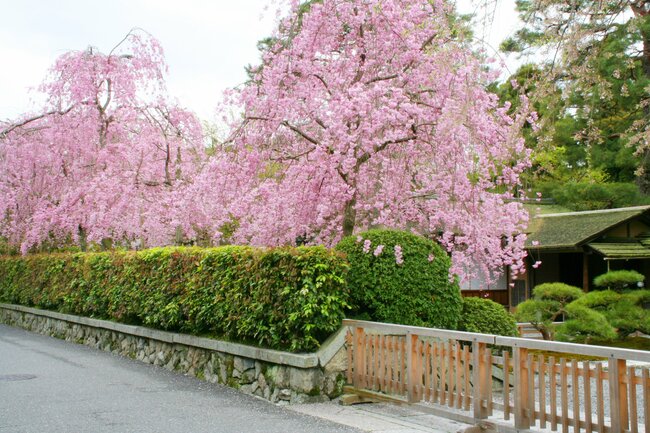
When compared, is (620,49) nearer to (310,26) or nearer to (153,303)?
(310,26)

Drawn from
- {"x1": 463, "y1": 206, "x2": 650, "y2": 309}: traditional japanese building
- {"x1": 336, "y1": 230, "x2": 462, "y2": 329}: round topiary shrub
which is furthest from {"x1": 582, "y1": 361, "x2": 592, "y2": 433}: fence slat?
{"x1": 463, "y1": 206, "x2": 650, "y2": 309}: traditional japanese building

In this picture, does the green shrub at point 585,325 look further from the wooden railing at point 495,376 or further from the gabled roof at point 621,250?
the wooden railing at point 495,376

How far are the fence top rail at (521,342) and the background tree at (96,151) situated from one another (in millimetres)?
11348

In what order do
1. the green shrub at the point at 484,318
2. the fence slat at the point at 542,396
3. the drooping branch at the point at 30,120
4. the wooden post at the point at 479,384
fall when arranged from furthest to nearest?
the drooping branch at the point at 30,120, the green shrub at the point at 484,318, the wooden post at the point at 479,384, the fence slat at the point at 542,396

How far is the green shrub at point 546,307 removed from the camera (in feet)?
54.9

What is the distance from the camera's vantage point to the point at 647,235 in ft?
76.0

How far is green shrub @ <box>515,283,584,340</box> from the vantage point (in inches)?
658

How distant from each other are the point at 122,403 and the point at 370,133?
18.3 ft

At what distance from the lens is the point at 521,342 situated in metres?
6.86

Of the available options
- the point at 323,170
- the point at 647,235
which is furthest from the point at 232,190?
the point at 647,235

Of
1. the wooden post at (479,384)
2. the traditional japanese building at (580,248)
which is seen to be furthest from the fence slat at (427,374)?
the traditional japanese building at (580,248)

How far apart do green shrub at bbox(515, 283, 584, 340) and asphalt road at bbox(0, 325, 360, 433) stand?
905 cm

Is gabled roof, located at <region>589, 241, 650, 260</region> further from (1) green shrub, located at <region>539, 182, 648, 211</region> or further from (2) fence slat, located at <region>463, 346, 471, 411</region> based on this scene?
(2) fence slat, located at <region>463, 346, 471, 411</region>

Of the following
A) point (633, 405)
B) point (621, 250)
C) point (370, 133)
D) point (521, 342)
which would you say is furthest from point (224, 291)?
point (621, 250)
